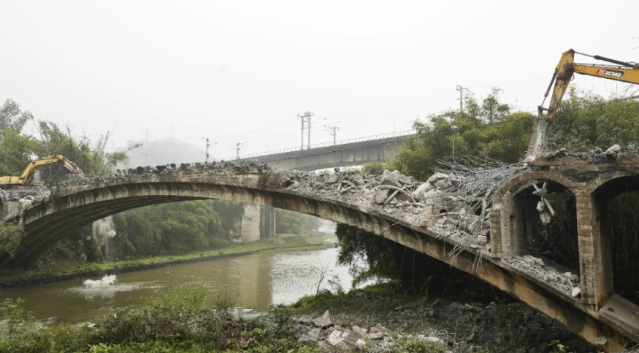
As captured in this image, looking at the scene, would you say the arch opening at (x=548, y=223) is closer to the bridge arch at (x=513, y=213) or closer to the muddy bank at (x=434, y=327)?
the bridge arch at (x=513, y=213)

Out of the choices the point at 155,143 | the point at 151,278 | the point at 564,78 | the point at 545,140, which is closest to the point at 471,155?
the point at 545,140

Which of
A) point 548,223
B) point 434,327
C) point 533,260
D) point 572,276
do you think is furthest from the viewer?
point 434,327

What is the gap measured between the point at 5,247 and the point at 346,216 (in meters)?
17.4

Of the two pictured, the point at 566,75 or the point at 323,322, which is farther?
the point at 566,75

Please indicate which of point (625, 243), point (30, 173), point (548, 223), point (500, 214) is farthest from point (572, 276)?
point (30, 173)

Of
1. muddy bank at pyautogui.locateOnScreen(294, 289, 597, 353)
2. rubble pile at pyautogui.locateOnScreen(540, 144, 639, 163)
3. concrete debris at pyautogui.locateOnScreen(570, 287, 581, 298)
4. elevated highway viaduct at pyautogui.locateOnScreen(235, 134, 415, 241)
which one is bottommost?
muddy bank at pyautogui.locateOnScreen(294, 289, 597, 353)

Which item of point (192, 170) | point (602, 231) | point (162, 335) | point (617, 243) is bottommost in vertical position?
point (162, 335)

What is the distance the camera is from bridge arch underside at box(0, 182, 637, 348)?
27.1 ft

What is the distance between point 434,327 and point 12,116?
52.9 m

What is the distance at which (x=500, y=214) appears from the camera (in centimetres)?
870

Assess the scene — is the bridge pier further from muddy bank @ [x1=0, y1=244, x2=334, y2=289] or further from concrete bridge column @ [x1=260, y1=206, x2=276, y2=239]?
muddy bank @ [x1=0, y1=244, x2=334, y2=289]

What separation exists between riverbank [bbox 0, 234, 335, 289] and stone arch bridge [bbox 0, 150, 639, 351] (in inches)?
539

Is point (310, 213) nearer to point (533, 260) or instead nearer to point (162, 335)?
point (162, 335)

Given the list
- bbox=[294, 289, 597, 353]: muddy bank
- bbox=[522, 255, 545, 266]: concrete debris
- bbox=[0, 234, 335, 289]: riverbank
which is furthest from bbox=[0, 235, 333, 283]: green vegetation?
bbox=[522, 255, 545, 266]: concrete debris
